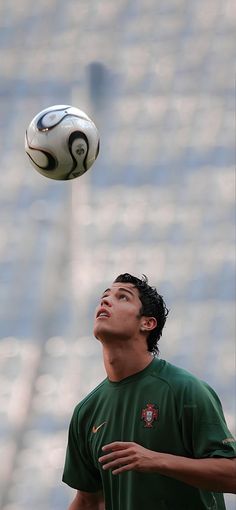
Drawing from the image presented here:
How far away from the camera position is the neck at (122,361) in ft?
11.4

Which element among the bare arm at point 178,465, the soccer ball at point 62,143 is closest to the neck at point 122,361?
the bare arm at point 178,465

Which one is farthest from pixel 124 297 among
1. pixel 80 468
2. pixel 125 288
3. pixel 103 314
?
pixel 80 468

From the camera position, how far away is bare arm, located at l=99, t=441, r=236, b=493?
295cm

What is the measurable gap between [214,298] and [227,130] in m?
1.29

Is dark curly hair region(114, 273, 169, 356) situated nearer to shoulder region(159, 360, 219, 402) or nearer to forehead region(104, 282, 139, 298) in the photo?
forehead region(104, 282, 139, 298)

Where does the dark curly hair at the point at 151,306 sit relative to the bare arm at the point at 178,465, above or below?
above

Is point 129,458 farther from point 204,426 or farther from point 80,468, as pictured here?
point 80,468

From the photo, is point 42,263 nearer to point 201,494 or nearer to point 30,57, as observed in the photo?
point 30,57

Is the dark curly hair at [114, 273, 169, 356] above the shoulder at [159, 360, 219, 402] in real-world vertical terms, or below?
above

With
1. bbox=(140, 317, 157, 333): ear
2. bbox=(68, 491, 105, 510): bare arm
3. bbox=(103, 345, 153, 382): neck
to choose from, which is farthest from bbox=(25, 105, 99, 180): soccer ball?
bbox=(68, 491, 105, 510): bare arm

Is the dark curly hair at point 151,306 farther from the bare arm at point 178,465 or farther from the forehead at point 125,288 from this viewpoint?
the bare arm at point 178,465

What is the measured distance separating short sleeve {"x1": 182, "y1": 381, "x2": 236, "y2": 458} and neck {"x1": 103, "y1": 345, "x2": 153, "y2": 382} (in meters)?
0.23

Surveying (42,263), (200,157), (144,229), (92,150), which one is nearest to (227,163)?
(200,157)

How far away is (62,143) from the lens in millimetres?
4102
